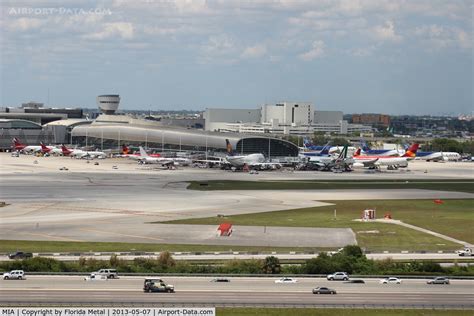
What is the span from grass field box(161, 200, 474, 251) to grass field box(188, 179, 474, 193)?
21075mm

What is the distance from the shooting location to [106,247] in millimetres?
69500

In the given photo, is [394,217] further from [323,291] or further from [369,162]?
[369,162]

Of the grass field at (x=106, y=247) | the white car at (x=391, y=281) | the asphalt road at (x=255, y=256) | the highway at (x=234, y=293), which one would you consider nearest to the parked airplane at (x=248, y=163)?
the grass field at (x=106, y=247)

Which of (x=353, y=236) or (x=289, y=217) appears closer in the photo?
(x=353, y=236)

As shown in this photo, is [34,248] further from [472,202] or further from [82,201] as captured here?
[472,202]

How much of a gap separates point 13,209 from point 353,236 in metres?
37.2

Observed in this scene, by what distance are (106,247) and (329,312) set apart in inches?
1138

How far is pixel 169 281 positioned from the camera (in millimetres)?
52938

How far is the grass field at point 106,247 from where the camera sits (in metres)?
68.2

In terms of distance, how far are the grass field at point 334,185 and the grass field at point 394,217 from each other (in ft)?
69.1

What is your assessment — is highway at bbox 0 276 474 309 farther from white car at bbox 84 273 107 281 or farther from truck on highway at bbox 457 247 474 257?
truck on highway at bbox 457 247 474 257

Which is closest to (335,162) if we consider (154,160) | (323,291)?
(154,160)

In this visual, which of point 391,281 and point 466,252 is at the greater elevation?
point 391,281

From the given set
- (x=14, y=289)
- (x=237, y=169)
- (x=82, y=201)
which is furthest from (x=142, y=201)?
(x=237, y=169)
